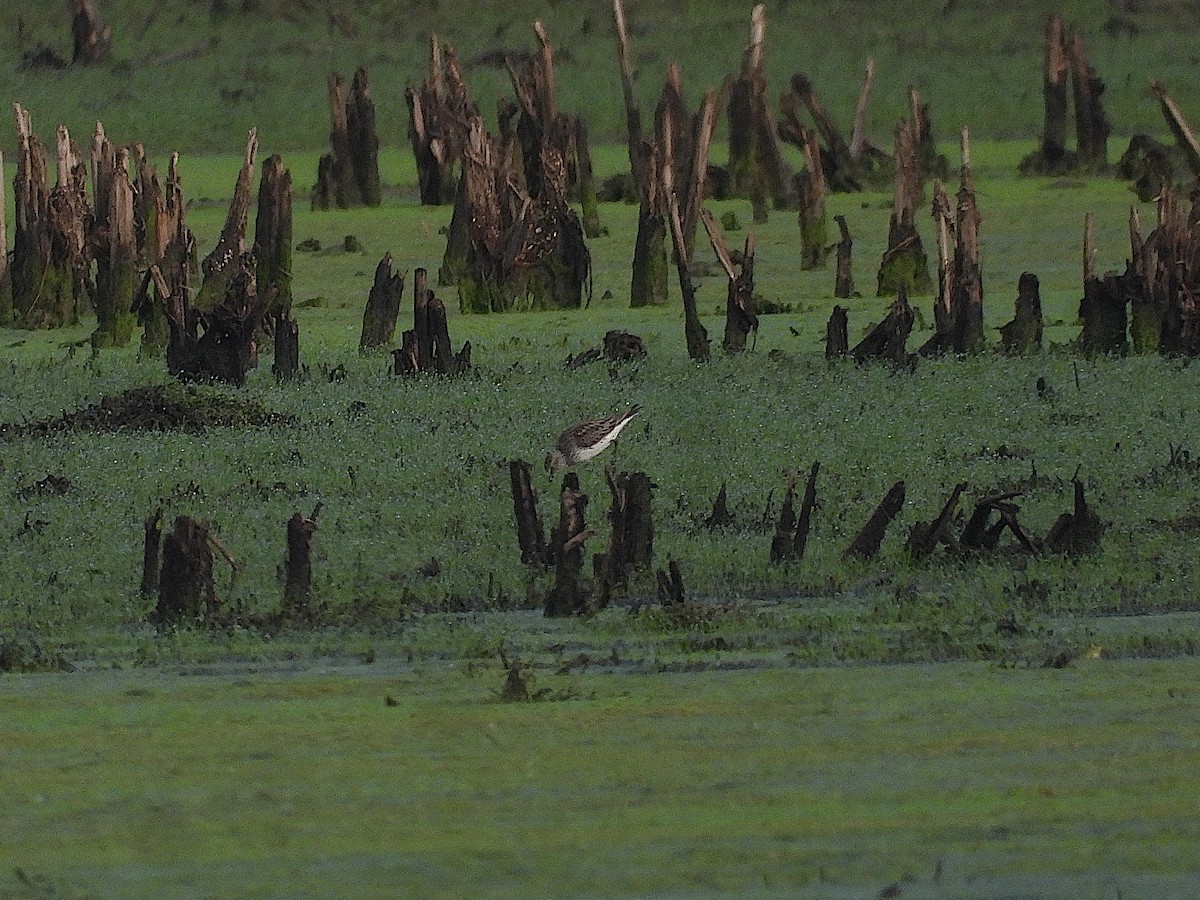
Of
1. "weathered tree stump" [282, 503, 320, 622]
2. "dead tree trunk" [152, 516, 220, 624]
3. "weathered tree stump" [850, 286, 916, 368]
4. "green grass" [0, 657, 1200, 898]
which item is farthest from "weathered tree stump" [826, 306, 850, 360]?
"green grass" [0, 657, 1200, 898]

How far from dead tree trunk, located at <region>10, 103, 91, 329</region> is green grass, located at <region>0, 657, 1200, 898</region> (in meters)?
9.66

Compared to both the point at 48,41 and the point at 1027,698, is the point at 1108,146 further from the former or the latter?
the point at 1027,698

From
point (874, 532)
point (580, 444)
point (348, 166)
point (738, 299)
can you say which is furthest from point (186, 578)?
point (348, 166)

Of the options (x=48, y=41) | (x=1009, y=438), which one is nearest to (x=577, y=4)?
(x=48, y=41)

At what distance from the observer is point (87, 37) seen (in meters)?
28.8

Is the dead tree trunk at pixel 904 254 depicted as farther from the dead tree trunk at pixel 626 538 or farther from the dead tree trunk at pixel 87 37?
the dead tree trunk at pixel 87 37

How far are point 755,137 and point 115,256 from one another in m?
7.71

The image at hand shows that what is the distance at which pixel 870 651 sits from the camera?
6.80 m

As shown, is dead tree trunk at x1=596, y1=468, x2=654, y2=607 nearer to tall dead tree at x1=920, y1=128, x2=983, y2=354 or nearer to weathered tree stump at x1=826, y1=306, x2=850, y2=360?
weathered tree stump at x1=826, y1=306, x2=850, y2=360

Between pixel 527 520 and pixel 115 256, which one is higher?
pixel 115 256

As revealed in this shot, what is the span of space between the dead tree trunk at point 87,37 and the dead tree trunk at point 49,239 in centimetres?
1250

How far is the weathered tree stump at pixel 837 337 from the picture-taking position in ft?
43.3

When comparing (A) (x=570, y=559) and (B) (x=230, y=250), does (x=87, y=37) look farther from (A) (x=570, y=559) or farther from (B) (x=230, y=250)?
(A) (x=570, y=559)

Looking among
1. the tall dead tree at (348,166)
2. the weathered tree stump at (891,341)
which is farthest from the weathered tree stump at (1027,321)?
the tall dead tree at (348,166)
